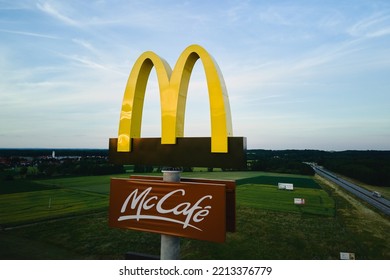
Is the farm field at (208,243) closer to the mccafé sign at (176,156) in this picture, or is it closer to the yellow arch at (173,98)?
the mccafé sign at (176,156)

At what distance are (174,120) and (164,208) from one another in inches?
119

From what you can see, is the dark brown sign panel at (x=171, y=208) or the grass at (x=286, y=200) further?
the grass at (x=286, y=200)

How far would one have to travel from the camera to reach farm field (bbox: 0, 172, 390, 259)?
75.5 ft

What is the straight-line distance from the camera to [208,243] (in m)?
25.1

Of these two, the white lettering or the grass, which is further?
the grass

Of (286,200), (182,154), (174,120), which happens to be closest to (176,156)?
(182,154)

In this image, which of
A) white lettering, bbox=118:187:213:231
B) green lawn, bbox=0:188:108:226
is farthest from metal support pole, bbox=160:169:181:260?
green lawn, bbox=0:188:108:226

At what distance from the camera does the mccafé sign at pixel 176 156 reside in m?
7.77

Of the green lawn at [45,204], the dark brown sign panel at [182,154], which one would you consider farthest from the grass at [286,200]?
the dark brown sign panel at [182,154]

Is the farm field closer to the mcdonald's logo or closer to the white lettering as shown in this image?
the white lettering

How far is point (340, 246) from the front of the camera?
2509 cm

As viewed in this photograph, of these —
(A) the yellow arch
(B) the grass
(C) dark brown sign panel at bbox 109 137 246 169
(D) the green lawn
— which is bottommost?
(B) the grass

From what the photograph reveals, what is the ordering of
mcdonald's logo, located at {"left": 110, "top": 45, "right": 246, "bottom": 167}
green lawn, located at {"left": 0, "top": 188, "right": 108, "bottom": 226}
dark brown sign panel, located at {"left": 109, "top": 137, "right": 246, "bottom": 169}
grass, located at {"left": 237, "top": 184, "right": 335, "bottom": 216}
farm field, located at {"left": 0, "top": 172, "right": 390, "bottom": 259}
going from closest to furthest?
dark brown sign panel, located at {"left": 109, "top": 137, "right": 246, "bottom": 169}, mcdonald's logo, located at {"left": 110, "top": 45, "right": 246, "bottom": 167}, farm field, located at {"left": 0, "top": 172, "right": 390, "bottom": 259}, green lawn, located at {"left": 0, "top": 188, "right": 108, "bottom": 226}, grass, located at {"left": 237, "top": 184, "right": 335, "bottom": 216}

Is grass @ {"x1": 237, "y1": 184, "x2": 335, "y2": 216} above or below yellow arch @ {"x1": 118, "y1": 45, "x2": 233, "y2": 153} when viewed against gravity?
below
